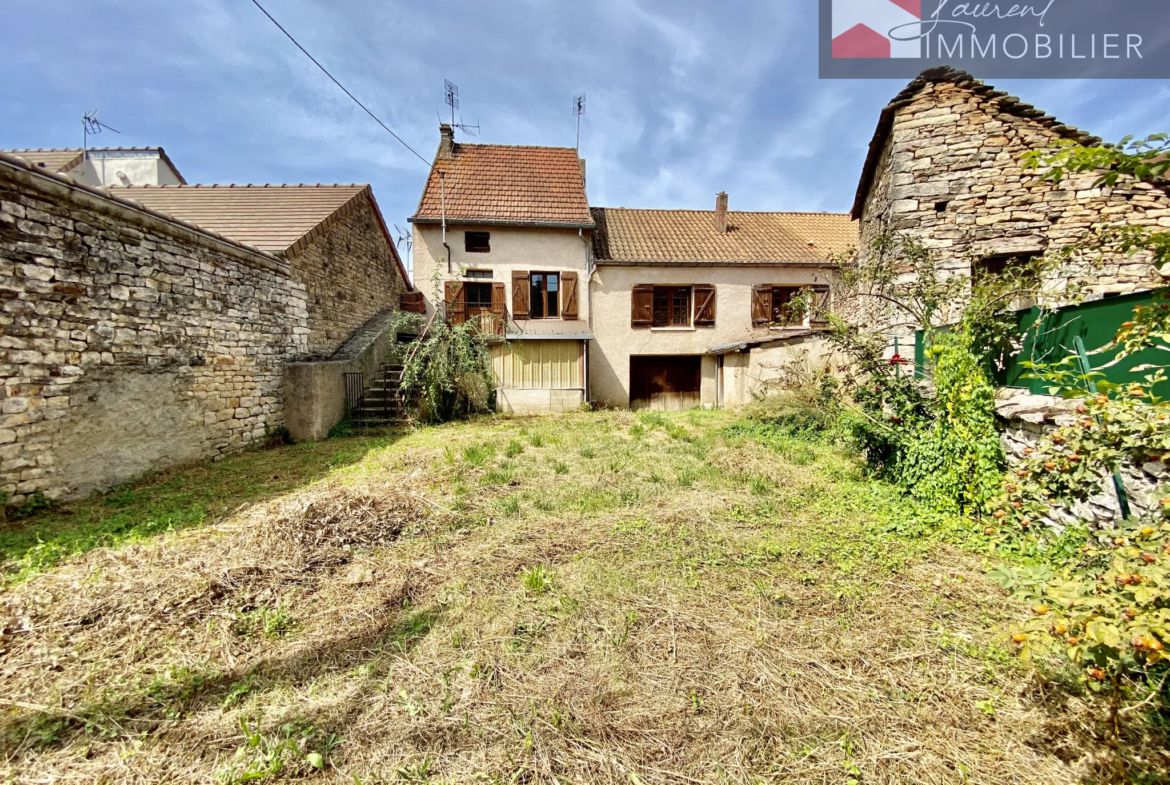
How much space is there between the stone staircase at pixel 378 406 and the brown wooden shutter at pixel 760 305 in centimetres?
1067

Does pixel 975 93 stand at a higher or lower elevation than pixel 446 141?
lower

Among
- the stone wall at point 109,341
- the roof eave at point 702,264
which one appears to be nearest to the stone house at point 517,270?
the roof eave at point 702,264

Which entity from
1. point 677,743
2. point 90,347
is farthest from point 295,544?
point 90,347

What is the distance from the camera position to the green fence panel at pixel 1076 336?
3074mm

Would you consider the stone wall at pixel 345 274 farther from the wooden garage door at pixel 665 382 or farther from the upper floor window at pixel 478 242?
the wooden garage door at pixel 665 382

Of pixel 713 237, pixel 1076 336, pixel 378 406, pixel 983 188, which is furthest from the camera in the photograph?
pixel 713 237

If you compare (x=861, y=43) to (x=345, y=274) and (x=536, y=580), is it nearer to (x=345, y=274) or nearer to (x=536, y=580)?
(x=536, y=580)

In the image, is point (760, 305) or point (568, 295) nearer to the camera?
point (568, 295)

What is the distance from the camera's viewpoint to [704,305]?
1299 centimetres

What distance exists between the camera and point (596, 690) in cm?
216

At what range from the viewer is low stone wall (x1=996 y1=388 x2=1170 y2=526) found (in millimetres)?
2664

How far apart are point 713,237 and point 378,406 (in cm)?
1173

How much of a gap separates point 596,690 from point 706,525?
84.4 inches

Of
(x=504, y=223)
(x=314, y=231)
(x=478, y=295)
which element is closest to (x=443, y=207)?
(x=504, y=223)
